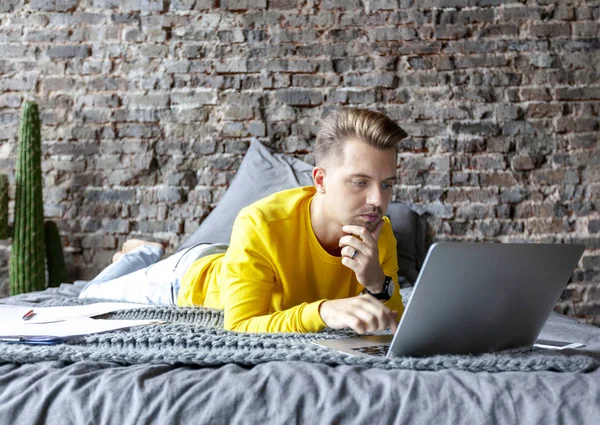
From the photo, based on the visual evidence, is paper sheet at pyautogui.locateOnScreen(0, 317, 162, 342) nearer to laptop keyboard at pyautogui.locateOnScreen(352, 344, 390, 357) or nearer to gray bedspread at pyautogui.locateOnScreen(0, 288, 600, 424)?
gray bedspread at pyautogui.locateOnScreen(0, 288, 600, 424)

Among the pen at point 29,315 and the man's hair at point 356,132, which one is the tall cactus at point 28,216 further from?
the man's hair at point 356,132

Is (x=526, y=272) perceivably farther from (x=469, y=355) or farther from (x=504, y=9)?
(x=504, y=9)

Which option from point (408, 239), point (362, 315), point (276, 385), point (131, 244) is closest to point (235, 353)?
point (276, 385)

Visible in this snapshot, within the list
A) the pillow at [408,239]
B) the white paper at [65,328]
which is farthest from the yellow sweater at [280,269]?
the pillow at [408,239]

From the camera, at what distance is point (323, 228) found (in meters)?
1.54

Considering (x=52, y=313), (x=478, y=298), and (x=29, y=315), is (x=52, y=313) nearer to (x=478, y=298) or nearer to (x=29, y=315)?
(x=29, y=315)

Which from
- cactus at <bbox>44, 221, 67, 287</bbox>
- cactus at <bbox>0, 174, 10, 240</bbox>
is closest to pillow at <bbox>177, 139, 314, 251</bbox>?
cactus at <bbox>44, 221, 67, 287</bbox>

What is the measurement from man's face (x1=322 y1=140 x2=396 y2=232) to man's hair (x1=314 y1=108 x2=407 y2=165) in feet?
0.07

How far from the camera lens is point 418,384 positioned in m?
0.92

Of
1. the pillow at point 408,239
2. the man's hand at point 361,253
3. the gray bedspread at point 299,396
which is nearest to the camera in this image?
the gray bedspread at point 299,396

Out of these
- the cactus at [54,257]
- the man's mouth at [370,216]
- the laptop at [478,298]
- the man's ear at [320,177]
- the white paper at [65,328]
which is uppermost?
the man's ear at [320,177]

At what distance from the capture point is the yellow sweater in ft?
4.57

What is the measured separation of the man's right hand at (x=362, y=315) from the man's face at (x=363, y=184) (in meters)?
0.26

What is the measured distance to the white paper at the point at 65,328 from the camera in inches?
47.4
